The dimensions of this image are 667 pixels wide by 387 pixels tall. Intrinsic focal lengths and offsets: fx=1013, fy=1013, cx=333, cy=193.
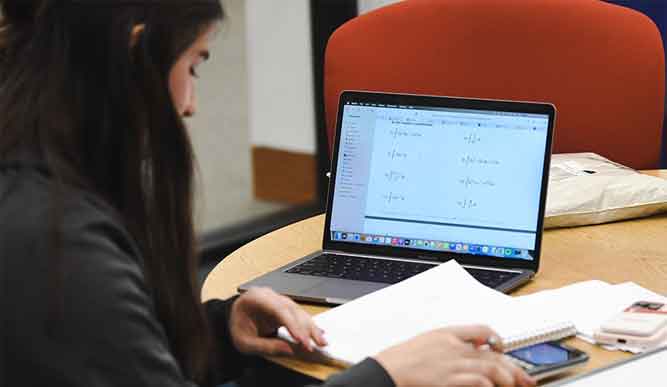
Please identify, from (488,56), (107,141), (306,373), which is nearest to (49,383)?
(107,141)

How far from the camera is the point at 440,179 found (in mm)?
1445

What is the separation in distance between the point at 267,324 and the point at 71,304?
1.29 ft

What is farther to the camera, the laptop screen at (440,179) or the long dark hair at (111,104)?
the laptop screen at (440,179)

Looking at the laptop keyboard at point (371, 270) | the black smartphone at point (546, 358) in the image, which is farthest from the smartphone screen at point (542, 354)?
the laptop keyboard at point (371, 270)

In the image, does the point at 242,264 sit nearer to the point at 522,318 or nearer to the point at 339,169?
the point at 339,169

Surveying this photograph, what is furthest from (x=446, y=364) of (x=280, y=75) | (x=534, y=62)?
(x=280, y=75)

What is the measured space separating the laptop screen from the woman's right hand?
1.27 ft

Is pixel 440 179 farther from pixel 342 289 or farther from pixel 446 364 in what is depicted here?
pixel 446 364

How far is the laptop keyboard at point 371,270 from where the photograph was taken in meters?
1.37

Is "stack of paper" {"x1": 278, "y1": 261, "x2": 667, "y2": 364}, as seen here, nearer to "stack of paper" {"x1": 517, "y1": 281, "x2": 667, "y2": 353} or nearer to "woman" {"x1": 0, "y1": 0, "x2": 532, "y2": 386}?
"stack of paper" {"x1": 517, "y1": 281, "x2": 667, "y2": 353}

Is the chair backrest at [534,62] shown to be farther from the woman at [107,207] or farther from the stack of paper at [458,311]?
the woman at [107,207]

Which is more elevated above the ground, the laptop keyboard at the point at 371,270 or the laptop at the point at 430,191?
the laptop at the point at 430,191

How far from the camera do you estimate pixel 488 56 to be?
2.12 meters

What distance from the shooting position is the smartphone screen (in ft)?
3.56
